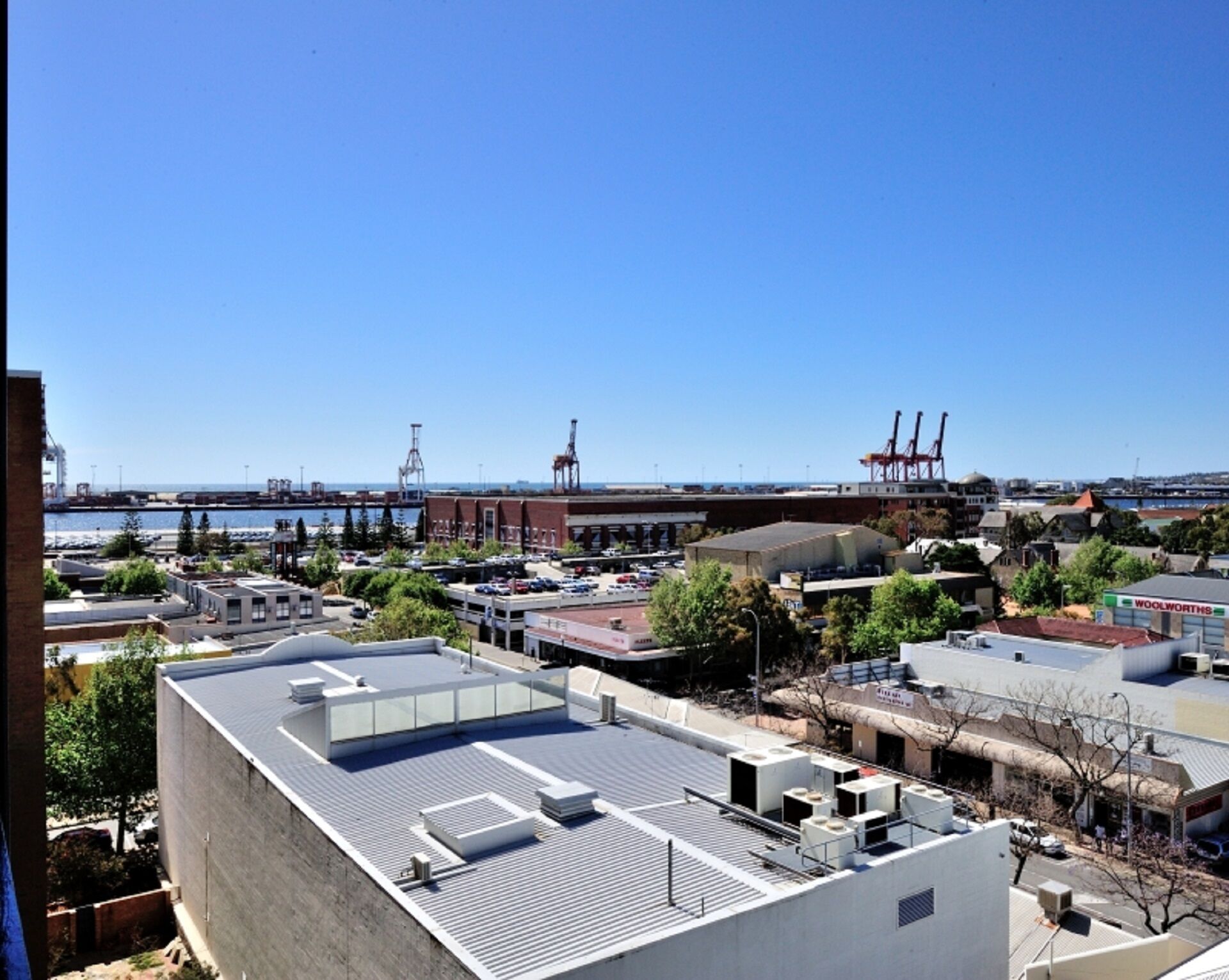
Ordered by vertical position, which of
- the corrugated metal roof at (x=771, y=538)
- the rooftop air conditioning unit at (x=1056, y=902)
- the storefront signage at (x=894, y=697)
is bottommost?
the rooftop air conditioning unit at (x=1056, y=902)

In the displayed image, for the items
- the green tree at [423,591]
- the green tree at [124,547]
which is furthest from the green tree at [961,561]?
the green tree at [124,547]

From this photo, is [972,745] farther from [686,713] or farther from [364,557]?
[364,557]

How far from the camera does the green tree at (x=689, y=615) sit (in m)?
36.5

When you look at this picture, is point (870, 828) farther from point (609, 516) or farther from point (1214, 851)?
point (609, 516)

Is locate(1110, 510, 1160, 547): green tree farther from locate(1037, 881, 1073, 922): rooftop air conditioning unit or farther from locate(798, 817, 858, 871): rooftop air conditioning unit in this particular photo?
locate(798, 817, 858, 871): rooftop air conditioning unit

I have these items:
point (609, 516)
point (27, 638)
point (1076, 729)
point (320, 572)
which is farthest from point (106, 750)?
point (609, 516)

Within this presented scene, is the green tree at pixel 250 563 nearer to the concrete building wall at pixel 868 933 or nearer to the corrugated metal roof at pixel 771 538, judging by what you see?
the corrugated metal roof at pixel 771 538

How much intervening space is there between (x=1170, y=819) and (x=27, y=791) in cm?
2327

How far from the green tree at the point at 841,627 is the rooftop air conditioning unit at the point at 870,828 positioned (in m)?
25.9

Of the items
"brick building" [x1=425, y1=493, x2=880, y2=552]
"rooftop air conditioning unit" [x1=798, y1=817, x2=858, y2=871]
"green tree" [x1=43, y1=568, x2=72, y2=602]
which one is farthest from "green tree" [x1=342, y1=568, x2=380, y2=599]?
"rooftop air conditioning unit" [x1=798, y1=817, x2=858, y2=871]

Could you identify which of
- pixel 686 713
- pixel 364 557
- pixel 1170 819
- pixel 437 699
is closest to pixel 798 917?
pixel 437 699

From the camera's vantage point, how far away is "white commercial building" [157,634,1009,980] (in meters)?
9.06

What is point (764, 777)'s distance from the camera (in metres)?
11.9

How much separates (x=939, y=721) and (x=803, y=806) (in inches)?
619
